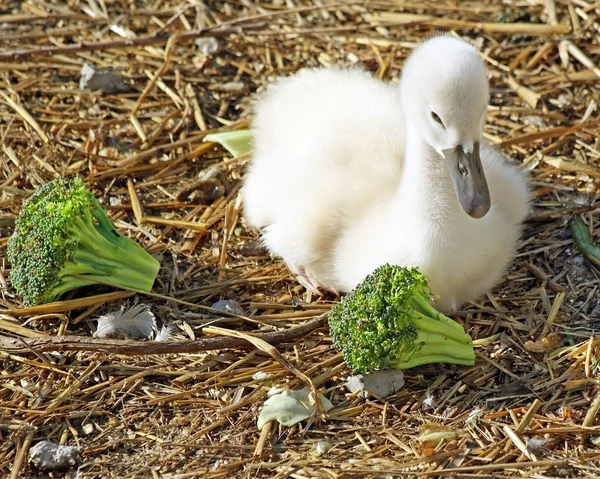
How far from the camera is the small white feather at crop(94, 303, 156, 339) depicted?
337 cm

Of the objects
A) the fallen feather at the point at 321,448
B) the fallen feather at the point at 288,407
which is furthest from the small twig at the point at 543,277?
the fallen feather at the point at 321,448

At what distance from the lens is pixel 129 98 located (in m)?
4.68

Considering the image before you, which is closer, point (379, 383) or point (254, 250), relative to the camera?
point (379, 383)

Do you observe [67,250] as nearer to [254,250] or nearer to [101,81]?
[254,250]

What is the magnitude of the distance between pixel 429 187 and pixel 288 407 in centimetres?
90

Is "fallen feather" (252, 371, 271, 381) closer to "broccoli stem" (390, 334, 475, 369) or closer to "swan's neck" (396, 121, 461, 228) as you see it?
"broccoli stem" (390, 334, 475, 369)

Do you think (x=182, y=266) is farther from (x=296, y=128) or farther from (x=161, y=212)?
(x=296, y=128)

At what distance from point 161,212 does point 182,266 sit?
0.40m

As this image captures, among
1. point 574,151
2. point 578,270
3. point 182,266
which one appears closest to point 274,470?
point 182,266

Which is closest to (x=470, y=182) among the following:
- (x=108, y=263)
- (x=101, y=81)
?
(x=108, y=263)

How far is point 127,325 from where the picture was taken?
3.38 metres

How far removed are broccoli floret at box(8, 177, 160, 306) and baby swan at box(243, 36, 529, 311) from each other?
56cm

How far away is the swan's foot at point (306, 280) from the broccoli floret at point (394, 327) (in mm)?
386

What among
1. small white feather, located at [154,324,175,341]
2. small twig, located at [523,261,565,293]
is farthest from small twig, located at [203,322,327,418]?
small twig, located at [523,261,565,293]
